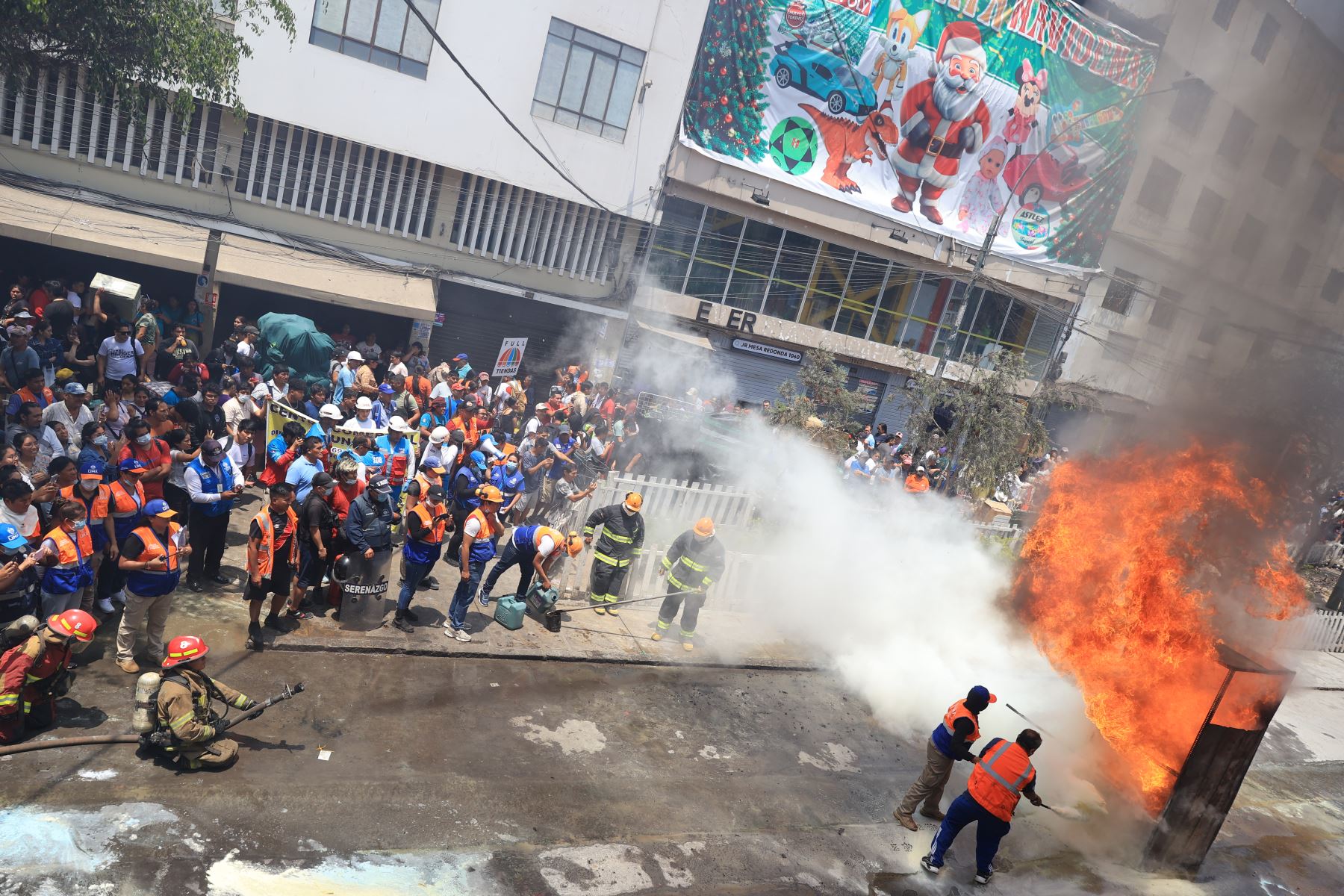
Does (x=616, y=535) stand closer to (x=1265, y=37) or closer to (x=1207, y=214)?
(x=1207, y=214)

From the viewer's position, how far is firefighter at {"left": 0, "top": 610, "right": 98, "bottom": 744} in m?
5.32

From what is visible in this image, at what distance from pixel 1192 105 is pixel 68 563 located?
12.4 meters

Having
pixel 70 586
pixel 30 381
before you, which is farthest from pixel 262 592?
pixel 30 381

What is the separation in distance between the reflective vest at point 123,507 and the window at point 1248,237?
410 inches

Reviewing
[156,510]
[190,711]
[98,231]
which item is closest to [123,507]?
[156,510]

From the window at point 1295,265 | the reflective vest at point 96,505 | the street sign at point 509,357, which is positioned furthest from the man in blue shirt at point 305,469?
the street sign at point 509,357

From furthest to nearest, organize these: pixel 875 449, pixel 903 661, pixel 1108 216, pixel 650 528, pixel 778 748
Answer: pixel 1108 216, pixel 875 449, pixel 650 528, pixel 903 661, pixel 778 748

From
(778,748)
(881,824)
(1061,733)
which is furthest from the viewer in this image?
(1061,733)

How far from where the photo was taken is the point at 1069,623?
29.7 feet

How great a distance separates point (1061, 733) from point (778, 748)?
3.23 metres

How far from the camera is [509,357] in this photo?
18.3 metres

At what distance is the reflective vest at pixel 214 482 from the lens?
7645mm

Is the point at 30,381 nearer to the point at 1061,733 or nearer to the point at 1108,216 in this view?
the point at 1061,733

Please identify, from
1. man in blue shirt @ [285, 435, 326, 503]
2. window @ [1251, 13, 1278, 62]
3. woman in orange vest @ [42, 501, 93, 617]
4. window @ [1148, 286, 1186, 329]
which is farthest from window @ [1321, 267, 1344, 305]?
woman in orange vest @ [42, 501, 93, 617]
